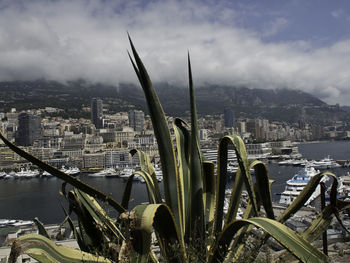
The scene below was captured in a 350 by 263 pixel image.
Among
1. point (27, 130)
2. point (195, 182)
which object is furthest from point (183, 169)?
point (27, 130)

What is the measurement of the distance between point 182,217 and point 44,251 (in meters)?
0.56

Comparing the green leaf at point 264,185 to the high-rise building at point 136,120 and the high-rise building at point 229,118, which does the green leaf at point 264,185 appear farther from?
the high-rise building at point 229,118

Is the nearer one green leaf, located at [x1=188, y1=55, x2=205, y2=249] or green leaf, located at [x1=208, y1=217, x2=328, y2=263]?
green leaf, located at [x1=208, y1=217, x2=328, y2=263]

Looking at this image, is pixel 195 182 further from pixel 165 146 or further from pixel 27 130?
pixel 27 130

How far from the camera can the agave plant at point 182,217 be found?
96 cm

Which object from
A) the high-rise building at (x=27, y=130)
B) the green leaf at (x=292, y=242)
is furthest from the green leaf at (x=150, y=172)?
the high-rise building at (x=27, y=130)

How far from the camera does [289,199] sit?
17.5 meters

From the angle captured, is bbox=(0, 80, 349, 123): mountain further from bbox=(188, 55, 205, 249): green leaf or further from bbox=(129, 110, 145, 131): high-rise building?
bbox=(188, 55, 205, 249): green leaf

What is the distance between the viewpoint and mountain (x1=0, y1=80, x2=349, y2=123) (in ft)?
317

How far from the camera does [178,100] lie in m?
130

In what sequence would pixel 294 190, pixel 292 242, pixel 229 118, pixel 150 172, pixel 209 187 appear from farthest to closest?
pixel 229 118 < pixel 294 190 < pixel 150 172 < pixel 209 187 < pixel 292 242

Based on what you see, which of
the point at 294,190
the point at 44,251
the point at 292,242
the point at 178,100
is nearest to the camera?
the point at 292,242

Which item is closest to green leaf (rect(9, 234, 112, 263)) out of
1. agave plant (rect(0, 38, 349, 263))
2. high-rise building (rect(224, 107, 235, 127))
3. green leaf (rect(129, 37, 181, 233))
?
agave plant (rect(0, 38, 349, 263))

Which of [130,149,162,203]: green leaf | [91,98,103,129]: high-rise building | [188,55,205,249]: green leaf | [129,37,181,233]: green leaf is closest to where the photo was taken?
[129,37,181,233]: green leaf
